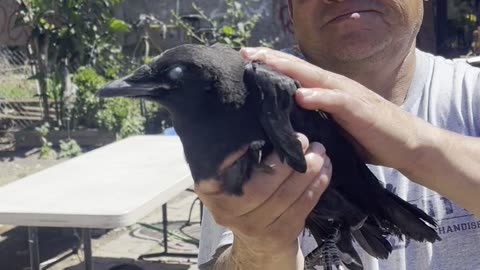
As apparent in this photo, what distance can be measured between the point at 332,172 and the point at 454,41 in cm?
960

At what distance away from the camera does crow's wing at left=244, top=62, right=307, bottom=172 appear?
1.43 m

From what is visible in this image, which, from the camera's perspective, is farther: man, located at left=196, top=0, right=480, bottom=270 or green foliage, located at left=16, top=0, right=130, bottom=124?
green foliage, located at left=16, top=0, right=130, bottom=124

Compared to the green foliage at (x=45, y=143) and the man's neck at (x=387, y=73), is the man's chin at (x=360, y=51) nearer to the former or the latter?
the man's neck at (x=387, y=73)

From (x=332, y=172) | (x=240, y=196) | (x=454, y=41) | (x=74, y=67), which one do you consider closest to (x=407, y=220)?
(x=332, y=172)

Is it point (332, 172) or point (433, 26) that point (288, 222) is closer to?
point (332, 172)

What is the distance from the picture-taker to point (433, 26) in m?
9.41

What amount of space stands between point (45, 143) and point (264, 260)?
22.8 feet

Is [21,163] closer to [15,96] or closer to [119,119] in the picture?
[119,119]

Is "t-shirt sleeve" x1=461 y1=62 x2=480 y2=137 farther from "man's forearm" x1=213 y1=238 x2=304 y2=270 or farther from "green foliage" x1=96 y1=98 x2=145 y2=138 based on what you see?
"green foliage" x1=96 y1=98 x2=145 y2=138

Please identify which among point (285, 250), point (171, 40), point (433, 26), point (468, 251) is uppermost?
point (285, 250)

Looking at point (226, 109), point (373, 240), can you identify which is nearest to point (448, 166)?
point (373, 240)

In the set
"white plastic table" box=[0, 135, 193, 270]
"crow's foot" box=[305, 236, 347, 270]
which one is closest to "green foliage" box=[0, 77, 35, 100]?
"white plastic table" box=[0, 135, 193, 270]

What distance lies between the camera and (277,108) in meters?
1.46

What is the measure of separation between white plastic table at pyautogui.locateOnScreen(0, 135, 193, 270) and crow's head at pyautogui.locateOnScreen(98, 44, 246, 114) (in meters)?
1.71
